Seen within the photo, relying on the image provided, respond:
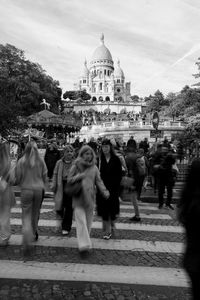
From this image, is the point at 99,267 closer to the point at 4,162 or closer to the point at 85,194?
the point at 85,194

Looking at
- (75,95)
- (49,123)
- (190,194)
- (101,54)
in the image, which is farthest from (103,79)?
(190,194)

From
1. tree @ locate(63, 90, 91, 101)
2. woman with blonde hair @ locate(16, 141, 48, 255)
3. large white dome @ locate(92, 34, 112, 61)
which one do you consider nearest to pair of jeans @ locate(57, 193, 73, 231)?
woman with blonde hair @ locate(16, 141, 48, 255)

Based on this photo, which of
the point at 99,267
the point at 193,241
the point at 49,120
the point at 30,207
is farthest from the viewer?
the point at 49,120

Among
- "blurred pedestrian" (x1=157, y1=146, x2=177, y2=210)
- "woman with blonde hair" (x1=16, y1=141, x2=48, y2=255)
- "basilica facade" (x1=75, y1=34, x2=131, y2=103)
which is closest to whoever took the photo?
"woman with blonde hair" (x1=16, y1=141, x2=48, y2=255)

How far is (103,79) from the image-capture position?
6368 inches

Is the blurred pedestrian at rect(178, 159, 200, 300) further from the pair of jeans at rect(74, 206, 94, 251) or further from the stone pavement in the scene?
the pair of jeans at rect(74, 206, 94, 251)

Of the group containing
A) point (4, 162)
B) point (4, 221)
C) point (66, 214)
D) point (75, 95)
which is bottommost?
point (66, 214)

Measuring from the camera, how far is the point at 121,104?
130250 millimetres

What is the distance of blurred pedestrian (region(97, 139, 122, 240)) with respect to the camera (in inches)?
282

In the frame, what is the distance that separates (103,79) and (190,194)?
6344 inches

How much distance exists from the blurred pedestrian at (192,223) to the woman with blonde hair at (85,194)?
2.61 m

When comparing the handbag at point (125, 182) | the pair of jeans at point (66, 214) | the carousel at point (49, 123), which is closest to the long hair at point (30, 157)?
the pair of jeans at point (66, 214)

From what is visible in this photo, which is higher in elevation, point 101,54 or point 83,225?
point 101,54

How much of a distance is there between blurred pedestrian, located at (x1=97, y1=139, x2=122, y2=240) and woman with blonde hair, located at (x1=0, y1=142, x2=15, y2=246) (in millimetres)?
1698
